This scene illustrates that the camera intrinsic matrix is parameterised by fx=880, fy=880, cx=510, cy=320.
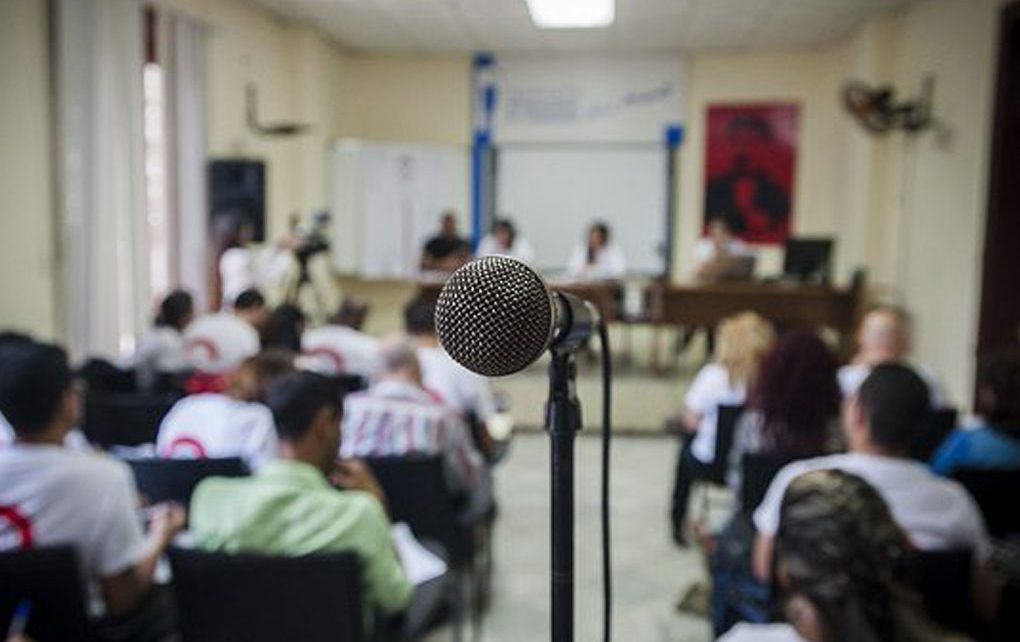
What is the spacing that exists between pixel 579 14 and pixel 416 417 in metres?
3.45

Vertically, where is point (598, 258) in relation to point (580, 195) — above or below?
below

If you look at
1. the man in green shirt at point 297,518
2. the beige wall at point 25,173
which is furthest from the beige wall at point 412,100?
the man in green shirt at point 297,518

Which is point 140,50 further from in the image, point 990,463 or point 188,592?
point 990,463

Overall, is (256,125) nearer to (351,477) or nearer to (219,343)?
(219,343)

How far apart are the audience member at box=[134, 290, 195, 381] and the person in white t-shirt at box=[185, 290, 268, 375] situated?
0.15 feet

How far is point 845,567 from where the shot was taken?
1.21 meters

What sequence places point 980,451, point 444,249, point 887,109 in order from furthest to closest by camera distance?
1. point 444,249
2. point 887,109
3. point 980,451

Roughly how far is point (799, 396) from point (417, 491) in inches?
50.0

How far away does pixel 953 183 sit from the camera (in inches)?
221

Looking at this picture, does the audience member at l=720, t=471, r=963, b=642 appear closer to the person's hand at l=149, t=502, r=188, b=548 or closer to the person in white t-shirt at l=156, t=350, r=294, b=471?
the person's hand at l=149, t=502, r=188, b=548

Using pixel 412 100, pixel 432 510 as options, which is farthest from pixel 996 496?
pixel 412 100

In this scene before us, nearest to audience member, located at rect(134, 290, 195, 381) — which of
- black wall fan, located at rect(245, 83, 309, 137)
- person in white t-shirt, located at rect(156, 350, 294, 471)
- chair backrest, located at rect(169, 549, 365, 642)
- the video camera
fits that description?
person in white t-shirt, located at rect(156, 350, 294, 471)

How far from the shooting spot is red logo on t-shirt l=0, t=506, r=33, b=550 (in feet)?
5.84

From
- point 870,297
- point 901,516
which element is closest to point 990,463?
point 901,516
